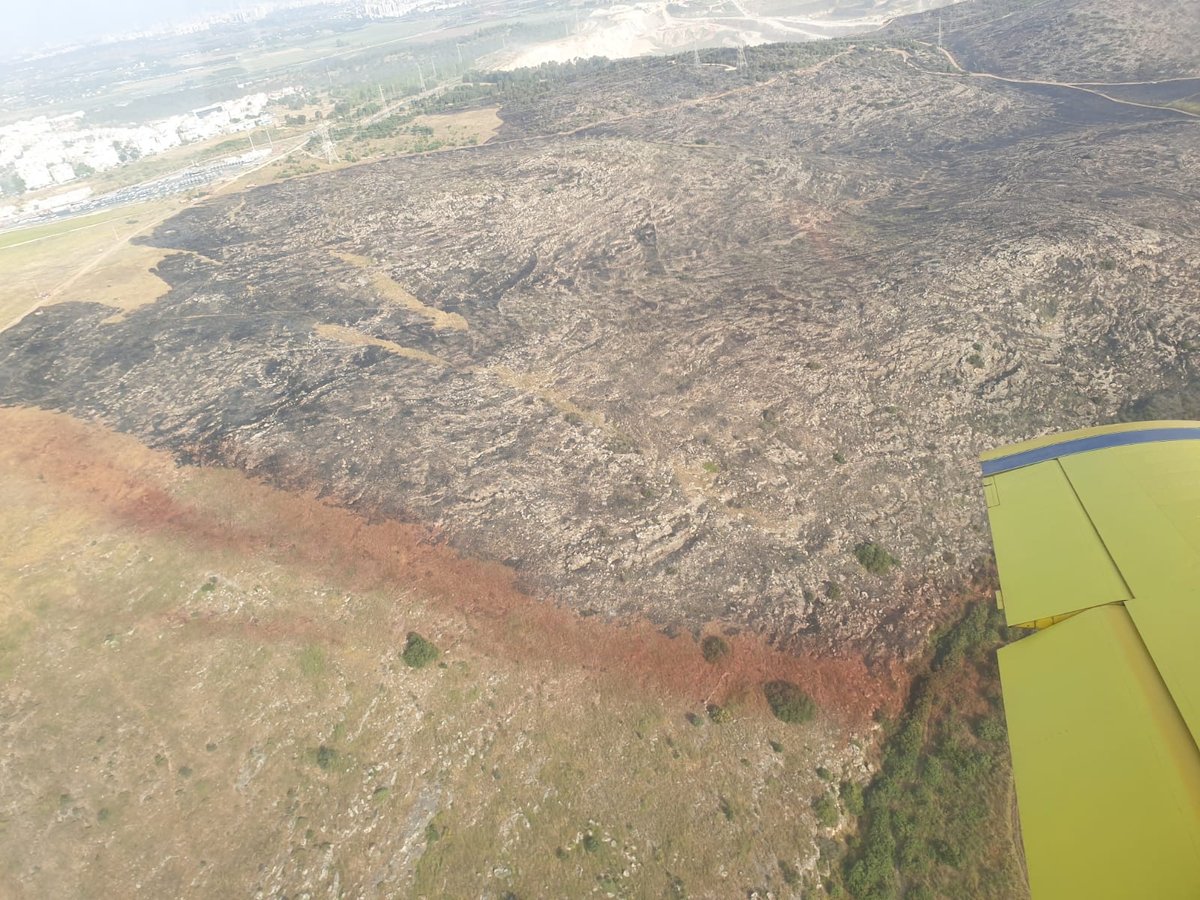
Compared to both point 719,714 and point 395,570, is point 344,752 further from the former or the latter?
point 719,714

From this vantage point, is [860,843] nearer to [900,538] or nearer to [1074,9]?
[900,538]

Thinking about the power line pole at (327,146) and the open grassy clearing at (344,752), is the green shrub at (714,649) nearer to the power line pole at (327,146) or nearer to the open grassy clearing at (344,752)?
the open grassy clearing at (344,752)

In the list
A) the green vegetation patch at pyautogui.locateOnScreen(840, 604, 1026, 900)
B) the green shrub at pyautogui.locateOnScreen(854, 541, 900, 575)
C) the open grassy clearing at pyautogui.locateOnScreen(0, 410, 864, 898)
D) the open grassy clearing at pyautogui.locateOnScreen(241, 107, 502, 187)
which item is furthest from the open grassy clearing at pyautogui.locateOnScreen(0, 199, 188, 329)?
the green vegetation patch at pyautogui.locateOnScreen(840, 604, 1026, 900)

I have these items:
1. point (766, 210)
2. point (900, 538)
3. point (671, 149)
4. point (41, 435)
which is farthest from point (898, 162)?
point (41, 435)

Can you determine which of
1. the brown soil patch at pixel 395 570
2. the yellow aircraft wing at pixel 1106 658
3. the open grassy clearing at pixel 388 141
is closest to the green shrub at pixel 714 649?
the brown soil patch at pixel 395 570

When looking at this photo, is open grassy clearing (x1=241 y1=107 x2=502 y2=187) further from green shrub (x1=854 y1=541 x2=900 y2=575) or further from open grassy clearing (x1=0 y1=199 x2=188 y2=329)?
green shrub (x1=854 y1=541 x2=900 y2=575)

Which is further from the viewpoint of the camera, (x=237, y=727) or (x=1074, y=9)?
(x=1074, y=9)
